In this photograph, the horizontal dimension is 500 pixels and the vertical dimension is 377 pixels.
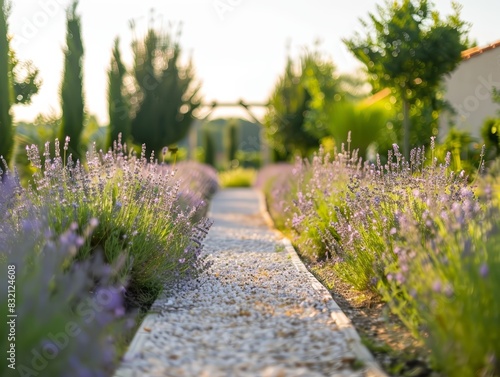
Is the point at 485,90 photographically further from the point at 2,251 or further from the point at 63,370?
the point at 63,370

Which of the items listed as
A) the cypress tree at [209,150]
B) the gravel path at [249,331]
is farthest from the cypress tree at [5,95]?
the cypress tree at [209,150]

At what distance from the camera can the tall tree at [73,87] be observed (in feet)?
38.1

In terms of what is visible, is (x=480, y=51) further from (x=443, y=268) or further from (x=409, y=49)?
(x=443, y=268)

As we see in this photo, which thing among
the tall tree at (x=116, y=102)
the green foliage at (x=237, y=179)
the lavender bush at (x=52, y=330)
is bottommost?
the green foliage at (x=237, y=179)

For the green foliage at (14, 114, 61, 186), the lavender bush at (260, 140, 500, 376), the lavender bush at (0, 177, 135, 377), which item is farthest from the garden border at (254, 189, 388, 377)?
the green foliage at (14, 114, 61, 186)

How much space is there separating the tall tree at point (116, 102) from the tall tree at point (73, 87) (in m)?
2.72

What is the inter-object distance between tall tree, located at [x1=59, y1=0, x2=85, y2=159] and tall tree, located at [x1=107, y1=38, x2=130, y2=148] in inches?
107

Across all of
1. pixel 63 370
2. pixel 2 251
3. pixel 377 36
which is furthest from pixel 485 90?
pixel 63 370

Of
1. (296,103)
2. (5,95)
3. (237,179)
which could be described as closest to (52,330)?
(5,95)

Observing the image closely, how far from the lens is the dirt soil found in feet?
12.1

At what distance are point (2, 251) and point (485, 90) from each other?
1091 cm

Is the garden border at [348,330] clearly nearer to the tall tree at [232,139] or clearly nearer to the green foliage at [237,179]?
the green foliage at [237,179]

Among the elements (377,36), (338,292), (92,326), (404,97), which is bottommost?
(338,292)

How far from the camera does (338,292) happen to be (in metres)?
5.75
